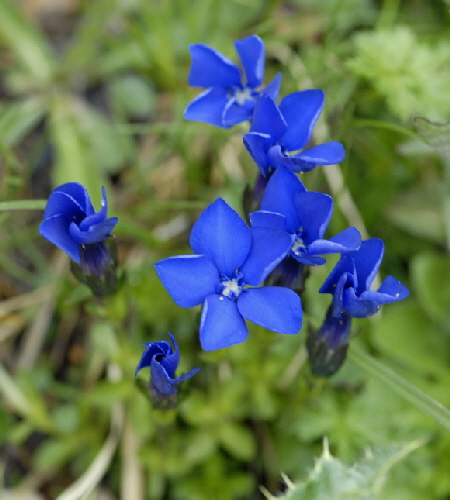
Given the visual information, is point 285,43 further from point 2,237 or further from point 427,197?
point 2,237

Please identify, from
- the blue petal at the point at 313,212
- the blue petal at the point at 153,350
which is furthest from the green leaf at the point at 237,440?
the blue petal at the point at 313,212

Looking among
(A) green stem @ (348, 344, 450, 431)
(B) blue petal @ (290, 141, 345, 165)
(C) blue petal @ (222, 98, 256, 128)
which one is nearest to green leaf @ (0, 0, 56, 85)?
(C) blue petal @ (222, 98, 256, 128)

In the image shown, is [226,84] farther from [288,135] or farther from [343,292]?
[343,292]

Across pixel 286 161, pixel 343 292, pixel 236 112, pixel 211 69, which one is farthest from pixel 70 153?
pixel 343 292

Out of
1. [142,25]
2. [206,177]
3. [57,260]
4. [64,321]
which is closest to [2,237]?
[57,260]

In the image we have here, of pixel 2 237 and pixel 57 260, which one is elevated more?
pixel 2 237

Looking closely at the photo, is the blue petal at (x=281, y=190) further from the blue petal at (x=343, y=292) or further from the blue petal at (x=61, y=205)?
the blue petal at (x=61, y=205)

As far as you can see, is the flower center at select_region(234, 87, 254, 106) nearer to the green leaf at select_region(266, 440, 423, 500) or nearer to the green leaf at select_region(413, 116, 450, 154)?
the green leaf at select_region(413, 116, 450, 154)
